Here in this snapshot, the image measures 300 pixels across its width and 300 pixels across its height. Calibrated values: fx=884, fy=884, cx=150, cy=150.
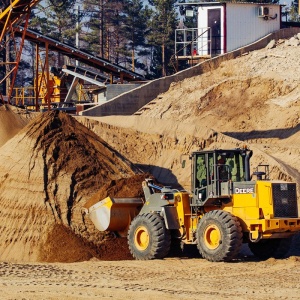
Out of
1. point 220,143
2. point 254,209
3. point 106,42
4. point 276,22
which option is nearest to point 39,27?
point 106,42

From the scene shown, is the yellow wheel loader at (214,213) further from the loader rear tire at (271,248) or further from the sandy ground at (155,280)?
the sandy ground at (155,280)

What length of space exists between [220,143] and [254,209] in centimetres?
1173

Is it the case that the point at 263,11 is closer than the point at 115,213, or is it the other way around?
the point at 115,213

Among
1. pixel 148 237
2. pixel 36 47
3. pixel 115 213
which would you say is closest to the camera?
pixel 148 237

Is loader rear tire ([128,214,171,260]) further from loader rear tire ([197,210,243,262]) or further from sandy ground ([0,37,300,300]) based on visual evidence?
loader rear tire ([197,210,243,262])

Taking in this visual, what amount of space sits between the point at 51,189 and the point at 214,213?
504cm

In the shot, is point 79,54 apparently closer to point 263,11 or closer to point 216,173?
point 263,11

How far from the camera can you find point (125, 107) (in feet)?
123

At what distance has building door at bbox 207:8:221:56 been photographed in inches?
1703

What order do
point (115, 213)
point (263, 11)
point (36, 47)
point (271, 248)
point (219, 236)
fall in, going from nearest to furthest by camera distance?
point (219, 236) < point (271, 248) < point (115, 213) < point (36, 47) < point (263, 11)

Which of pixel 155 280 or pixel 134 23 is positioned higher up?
pixel 134 23

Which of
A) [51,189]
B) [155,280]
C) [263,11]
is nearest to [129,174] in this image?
[51,189]

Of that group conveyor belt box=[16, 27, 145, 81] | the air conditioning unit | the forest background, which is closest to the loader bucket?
conveyor belt box=[16, 27, 145, 81]

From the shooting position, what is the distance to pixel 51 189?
21.7m
